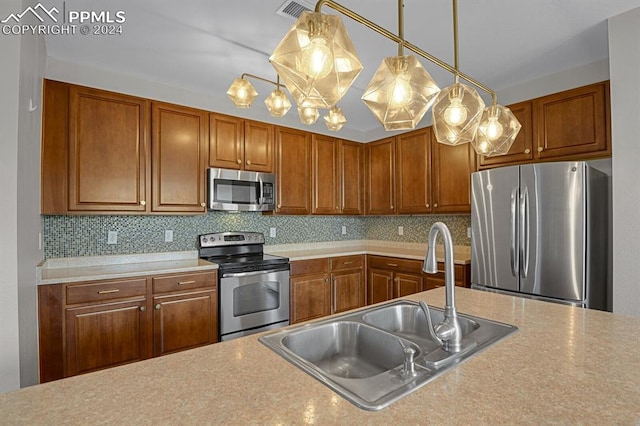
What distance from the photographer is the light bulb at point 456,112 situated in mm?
1345

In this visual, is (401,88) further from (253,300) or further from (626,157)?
(253,300)

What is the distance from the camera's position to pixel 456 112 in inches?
53.1

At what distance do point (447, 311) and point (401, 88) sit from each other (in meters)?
0.77

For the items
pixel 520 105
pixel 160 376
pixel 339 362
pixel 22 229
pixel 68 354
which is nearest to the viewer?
pixel 160 376

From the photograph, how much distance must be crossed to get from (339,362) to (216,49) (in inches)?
85.5

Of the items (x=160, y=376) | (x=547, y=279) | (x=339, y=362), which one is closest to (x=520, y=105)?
(x=547, y=279)

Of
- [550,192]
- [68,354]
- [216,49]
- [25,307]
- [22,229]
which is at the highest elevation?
[216,49]

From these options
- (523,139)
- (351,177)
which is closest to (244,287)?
(351,177)

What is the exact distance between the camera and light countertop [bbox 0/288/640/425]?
640 millimetres

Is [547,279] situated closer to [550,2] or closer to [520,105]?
[520,105]

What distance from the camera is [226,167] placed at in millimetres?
3086

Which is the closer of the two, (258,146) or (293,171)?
(258,146)

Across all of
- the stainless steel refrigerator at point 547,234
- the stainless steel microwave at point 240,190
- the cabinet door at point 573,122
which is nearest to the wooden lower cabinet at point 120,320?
the stainless steel microwave at point 240,190

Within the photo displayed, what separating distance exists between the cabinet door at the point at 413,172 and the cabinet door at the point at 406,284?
74 cm
